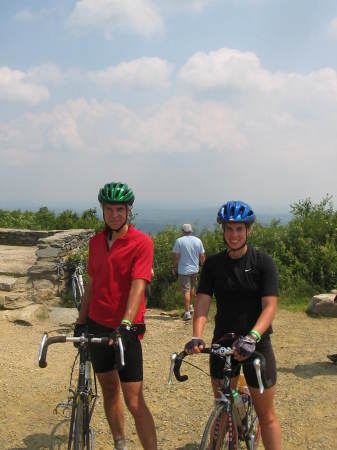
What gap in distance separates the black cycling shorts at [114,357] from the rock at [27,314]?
550 centimetres

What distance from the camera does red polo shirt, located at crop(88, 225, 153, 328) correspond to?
11.0ft

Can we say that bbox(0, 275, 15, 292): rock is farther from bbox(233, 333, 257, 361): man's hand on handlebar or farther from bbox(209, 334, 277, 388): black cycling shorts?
bbox(233, 333, 257, 361): man's hand on handlebar

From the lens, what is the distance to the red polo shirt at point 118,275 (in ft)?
11.0

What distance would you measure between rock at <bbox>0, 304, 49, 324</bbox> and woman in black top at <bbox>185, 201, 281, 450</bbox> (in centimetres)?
603

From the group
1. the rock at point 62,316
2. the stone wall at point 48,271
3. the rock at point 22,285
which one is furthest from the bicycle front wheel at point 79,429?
the rock at point 22,285

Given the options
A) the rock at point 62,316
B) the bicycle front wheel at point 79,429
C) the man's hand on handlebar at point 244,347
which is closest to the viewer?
the man's hand on handlebar at point 244,347

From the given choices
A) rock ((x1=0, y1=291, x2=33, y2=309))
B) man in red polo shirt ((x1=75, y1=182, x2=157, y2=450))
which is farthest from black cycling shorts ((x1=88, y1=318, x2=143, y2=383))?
rock ((x1=0, y1=291, x2=33, y2=309))

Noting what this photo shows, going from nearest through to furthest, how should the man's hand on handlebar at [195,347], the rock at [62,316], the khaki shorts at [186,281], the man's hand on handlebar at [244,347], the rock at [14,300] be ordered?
the man's hand on handlebar at [244,347] → the man's hand on handlebar at [195,347] → the rock at [62,316] → the rock at [14,300] → the khaki shorts at [186,281]

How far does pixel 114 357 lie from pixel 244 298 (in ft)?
3.47

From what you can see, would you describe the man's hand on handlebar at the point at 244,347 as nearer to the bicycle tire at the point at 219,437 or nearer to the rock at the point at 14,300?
the bicycle tire at the point at 219,437

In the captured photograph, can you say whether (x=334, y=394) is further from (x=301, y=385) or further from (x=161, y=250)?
(x=161, y=250)

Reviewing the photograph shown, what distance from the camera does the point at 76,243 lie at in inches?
486

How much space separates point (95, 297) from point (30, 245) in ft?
42.5

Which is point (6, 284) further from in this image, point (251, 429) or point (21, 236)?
point (251, 429)
